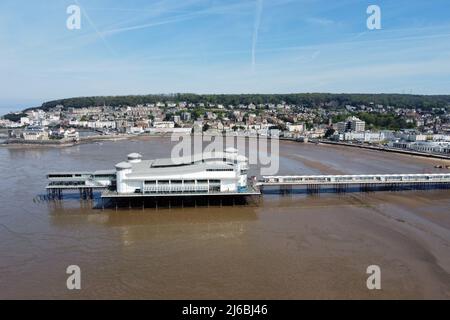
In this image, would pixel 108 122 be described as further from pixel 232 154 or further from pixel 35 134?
pixel 232 154

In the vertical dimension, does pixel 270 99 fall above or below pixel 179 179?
above

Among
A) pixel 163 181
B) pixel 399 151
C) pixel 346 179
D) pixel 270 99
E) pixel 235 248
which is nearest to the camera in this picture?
pixel 235 248

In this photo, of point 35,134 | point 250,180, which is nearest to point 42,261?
point 250,180

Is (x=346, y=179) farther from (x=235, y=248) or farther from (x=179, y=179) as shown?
(x=235, y=248)

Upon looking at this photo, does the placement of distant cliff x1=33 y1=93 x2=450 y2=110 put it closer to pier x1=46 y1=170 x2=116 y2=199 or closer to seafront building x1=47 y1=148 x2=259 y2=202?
seafront building x1=47 y1=148 x2=259 y2=202

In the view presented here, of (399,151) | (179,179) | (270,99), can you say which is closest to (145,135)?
(399,151)

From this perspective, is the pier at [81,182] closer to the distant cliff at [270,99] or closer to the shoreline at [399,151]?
the shoreline at [399,151]

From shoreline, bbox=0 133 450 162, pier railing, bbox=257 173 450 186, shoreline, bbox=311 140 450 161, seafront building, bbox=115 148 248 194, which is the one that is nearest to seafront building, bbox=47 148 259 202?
seafront building, bbox=115 148 248 194

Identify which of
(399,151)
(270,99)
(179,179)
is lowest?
(399,151)
